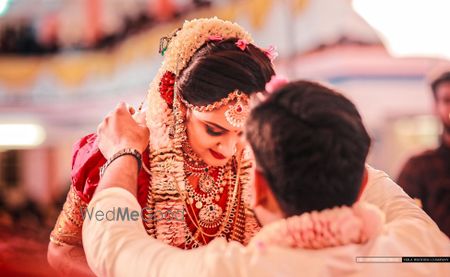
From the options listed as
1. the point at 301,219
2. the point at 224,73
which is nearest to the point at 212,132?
the point at 224,73

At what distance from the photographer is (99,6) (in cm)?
178

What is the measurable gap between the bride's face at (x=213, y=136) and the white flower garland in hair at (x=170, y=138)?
0.03 meters

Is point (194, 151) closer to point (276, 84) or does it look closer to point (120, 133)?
point (120, 133)

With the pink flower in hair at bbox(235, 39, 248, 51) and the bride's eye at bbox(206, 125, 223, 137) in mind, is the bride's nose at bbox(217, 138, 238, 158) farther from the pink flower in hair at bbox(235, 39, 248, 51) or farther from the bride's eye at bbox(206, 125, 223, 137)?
the pink flower in hair at bbox(235, 39, 248, 51)

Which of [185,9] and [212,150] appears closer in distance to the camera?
[212,150]

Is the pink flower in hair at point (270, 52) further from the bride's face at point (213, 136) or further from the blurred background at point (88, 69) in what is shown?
the blurred background at point (88, 69)

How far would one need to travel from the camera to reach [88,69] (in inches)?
69.6

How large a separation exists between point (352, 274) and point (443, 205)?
1249 millimetres

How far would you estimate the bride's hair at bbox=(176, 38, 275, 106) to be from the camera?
1.22 meters

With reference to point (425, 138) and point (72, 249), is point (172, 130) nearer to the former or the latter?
point (72, 249)

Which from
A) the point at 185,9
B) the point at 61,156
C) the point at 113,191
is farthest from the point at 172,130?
the point at 185,9

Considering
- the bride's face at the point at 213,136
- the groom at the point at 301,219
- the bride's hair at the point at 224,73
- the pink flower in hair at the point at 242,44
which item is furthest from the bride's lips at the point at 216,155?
the groom at the point at 301,219

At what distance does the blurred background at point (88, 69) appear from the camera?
1.66 m

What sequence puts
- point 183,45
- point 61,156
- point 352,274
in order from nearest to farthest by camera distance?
point 352,274 → point 183,45 → point 61,156
